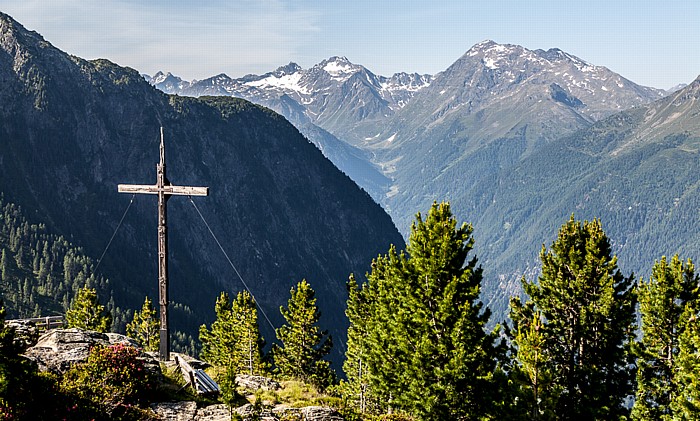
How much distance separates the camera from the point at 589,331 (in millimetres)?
37906

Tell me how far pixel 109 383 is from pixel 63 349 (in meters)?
4.06

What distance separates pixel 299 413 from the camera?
87.5 ft

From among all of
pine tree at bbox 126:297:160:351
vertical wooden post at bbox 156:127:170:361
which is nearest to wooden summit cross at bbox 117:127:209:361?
vertical wooden post at bbox 156:127:170:361

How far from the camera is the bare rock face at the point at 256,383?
1318 inches

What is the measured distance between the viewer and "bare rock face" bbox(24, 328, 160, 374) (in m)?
25.4

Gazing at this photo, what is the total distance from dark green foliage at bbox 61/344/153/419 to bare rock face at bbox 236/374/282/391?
8.39 meters

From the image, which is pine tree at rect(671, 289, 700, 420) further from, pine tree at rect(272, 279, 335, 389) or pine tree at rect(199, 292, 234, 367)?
pine tree at rect(199, 292, 234, 367)

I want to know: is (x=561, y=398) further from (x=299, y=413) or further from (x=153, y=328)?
(x=153, y=328)

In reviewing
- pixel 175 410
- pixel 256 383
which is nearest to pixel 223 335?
pixel 256 383

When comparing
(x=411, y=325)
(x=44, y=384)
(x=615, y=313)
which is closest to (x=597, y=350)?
(x=615, y=313)

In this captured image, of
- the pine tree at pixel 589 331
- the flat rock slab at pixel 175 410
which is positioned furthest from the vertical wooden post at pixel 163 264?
the pine tree at pixel 589 331

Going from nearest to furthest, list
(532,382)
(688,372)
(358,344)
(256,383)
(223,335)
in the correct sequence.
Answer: (532,382)
(688,372)
(256,383)
(358,344)
(223,335)

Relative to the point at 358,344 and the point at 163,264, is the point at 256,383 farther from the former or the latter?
the point at 358,344

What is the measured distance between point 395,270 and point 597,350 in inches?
589
